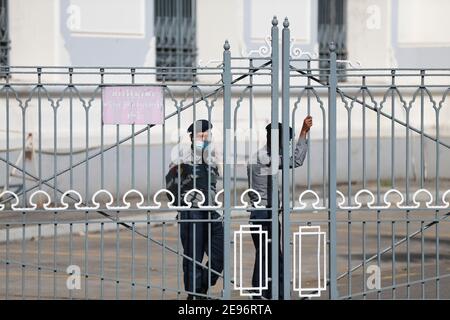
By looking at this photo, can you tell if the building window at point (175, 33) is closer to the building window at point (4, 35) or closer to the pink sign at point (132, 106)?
the building window at point (4, 35)

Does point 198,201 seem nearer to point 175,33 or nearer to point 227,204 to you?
point 227,204

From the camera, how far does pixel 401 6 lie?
25188 mm

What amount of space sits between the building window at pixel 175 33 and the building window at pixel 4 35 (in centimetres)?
284

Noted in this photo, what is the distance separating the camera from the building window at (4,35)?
67.7 ft

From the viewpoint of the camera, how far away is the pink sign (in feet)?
34.2

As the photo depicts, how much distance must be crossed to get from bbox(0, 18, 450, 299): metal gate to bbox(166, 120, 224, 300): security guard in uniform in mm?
33

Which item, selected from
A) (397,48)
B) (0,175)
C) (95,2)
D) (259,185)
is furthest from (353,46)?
(259,185)

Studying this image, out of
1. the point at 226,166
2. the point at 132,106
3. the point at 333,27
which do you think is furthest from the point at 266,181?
the point at 333,27

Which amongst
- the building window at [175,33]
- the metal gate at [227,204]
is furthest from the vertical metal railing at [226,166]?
the building window at [175,33]

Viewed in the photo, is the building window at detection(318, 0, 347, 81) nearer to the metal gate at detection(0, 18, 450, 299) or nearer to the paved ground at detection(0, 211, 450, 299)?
the metal gate at detection(0, 18, 450, 299)

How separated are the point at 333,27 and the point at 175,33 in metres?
3.67

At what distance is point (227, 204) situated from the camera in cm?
1034

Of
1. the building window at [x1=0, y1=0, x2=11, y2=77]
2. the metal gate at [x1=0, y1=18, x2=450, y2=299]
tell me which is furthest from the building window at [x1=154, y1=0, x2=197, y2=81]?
the building window at [x1=0, y1=0, x2=11, y2=77]
